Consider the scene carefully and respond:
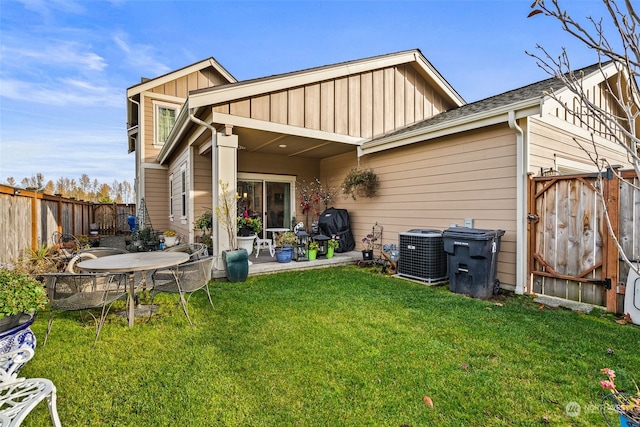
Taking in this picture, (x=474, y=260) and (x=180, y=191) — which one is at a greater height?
(x=180, y=191)

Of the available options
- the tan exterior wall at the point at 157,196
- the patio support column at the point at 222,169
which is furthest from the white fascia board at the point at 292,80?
the tan exterior wall at the point at 157,196

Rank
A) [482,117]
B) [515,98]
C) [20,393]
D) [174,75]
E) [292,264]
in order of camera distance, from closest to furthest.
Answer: [20,393], [482,117], [515,98], [292,264], [174,75]

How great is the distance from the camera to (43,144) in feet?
44.6

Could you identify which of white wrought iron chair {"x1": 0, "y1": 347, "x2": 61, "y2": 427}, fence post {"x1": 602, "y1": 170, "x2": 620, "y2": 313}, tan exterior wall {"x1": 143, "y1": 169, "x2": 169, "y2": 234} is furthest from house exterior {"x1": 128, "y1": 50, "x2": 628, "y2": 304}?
white wrought iron chair {"x1": 0, "y1": 347, "x2": 61, "y2": 427}

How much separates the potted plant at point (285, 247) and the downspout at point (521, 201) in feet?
13.6

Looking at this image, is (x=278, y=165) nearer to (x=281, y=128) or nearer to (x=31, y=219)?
(x=281, y=128)

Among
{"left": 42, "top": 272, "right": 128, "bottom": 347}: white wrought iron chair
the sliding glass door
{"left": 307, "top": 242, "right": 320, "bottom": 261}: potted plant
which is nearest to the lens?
{"left": 42, "top": 272, "right": 128, "bottom": 347}: white wrought iron chair

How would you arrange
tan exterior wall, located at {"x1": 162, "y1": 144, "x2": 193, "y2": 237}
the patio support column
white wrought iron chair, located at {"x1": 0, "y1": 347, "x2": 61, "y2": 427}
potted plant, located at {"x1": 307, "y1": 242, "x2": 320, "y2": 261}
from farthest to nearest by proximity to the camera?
tan exterior wall, located at {"x1": 162, "y1": 144, "x2": 193, "y2": 237}
potted plant, located at {"x1": 307, "y1": 242, "x2": 320, "y2": 261}
the patio support column
white wrought iron chair, located at {"x1": 0, "y1": 347, "x2": 61, "y2": 427}

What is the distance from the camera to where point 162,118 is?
445 inches

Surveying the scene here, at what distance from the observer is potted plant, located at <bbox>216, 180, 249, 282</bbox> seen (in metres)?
5.37

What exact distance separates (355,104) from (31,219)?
7.11 metres

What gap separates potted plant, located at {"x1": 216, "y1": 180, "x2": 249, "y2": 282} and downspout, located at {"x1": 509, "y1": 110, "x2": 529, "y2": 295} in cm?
442

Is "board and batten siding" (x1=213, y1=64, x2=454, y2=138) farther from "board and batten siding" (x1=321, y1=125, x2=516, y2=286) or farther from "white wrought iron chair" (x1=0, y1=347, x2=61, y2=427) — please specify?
"white wrought iron chair" (x1=0, y1=347, x2=61, y2=427)

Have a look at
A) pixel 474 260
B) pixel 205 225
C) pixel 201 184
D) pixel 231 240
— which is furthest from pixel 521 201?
pixel 201 184
